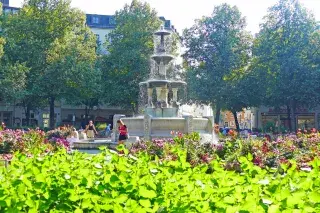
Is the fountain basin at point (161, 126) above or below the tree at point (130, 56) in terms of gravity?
below

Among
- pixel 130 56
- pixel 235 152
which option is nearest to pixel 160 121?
pixel 235 152

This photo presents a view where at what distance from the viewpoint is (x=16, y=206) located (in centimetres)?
271

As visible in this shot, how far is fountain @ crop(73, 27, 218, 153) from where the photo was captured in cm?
2166

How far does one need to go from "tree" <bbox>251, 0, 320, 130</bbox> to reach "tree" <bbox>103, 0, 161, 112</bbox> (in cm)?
1254

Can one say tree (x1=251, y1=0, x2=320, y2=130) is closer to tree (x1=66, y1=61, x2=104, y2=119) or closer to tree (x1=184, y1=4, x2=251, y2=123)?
tree (x1=184, y1=4, x2=251, y2=123)

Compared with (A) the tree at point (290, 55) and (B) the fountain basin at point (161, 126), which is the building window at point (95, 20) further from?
(B) the fountain basin at point (161, 126)

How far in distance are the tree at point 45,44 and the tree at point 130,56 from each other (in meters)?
3.54

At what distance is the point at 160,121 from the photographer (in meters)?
21.7

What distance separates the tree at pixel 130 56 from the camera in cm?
4728

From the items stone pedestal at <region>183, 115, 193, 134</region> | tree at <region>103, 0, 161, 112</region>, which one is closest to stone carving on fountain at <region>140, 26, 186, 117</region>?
stone pedestal at <region>183, 115, 193, 134</region>

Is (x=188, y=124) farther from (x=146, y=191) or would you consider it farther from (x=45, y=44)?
(x=45, y=44)

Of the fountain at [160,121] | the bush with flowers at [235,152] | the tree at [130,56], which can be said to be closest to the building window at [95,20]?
the tree at [130,56]

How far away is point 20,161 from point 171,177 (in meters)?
Result: 1.69

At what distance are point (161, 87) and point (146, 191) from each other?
23.3m
